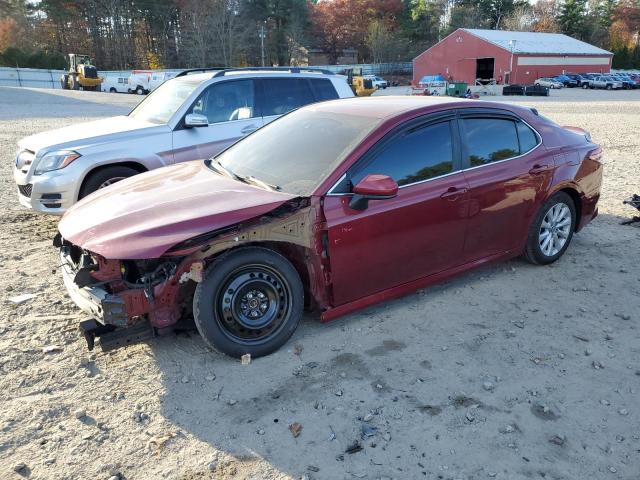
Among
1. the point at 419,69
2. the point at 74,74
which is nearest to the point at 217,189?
the point at 74,74

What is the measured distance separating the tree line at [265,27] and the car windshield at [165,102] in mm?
61872

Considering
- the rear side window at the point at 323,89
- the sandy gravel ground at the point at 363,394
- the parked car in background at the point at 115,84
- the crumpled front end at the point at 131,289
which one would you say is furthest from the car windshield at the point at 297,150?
the parked car in background at the point at 115,84

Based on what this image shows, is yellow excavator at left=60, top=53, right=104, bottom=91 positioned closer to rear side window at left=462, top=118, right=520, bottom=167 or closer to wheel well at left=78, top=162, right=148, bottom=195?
wheel well at left=78, top=162, right=148, bottom=195

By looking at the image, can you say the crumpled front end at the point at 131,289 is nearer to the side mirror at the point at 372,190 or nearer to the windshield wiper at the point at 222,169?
the windshield wiper at the point at 222,169

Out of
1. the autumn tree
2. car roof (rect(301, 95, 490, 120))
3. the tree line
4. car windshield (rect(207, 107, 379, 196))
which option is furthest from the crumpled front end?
the autumn tree

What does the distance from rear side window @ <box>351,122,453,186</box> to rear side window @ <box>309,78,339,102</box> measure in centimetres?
368

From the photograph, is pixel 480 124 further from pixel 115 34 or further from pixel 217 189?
pixel 115 34

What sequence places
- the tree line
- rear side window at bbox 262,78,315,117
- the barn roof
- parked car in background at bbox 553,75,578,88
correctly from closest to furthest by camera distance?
1. rear side window at bbox 262,78,315,117
2. parked car in background at bbox 553,75,578,88
3. the barn roof
4. the tree line

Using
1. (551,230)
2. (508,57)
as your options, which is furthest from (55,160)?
(508,57)

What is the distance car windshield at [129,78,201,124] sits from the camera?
22.7 ft

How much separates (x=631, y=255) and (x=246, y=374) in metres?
4.40

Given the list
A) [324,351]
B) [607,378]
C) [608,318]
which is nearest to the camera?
[607,378]

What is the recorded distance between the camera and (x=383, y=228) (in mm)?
3871

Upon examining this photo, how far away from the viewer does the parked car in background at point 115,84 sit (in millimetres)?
46369
